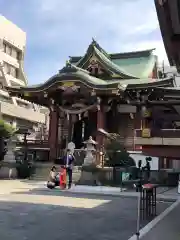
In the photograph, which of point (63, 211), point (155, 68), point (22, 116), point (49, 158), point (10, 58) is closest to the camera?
point (63, 211)

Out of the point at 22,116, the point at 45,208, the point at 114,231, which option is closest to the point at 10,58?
the point at 22,116

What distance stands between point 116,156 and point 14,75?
38.9 meters

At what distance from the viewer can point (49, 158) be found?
31.0 meters

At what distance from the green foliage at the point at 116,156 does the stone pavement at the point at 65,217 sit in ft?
21.8

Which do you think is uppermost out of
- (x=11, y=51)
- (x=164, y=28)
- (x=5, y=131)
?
(x=11, y=51)

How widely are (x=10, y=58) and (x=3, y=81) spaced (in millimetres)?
6992

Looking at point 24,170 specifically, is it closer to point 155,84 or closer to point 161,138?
point 155,84

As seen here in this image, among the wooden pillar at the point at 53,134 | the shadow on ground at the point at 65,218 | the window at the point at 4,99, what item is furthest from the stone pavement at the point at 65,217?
the window at the point at 4,99

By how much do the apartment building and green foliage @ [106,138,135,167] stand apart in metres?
25.2

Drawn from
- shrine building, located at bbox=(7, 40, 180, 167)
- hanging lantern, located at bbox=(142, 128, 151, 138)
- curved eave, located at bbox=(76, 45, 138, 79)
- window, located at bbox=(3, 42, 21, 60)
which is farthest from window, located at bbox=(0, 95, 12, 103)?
hanging lantern, located at bbox=(142, 128, 151, 138)

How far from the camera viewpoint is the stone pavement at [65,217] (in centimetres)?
823

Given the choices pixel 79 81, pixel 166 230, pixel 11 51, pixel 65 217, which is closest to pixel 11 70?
pixel 11 51

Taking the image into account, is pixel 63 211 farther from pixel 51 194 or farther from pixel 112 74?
pixel 112 74

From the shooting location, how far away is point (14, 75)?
5838 cm
